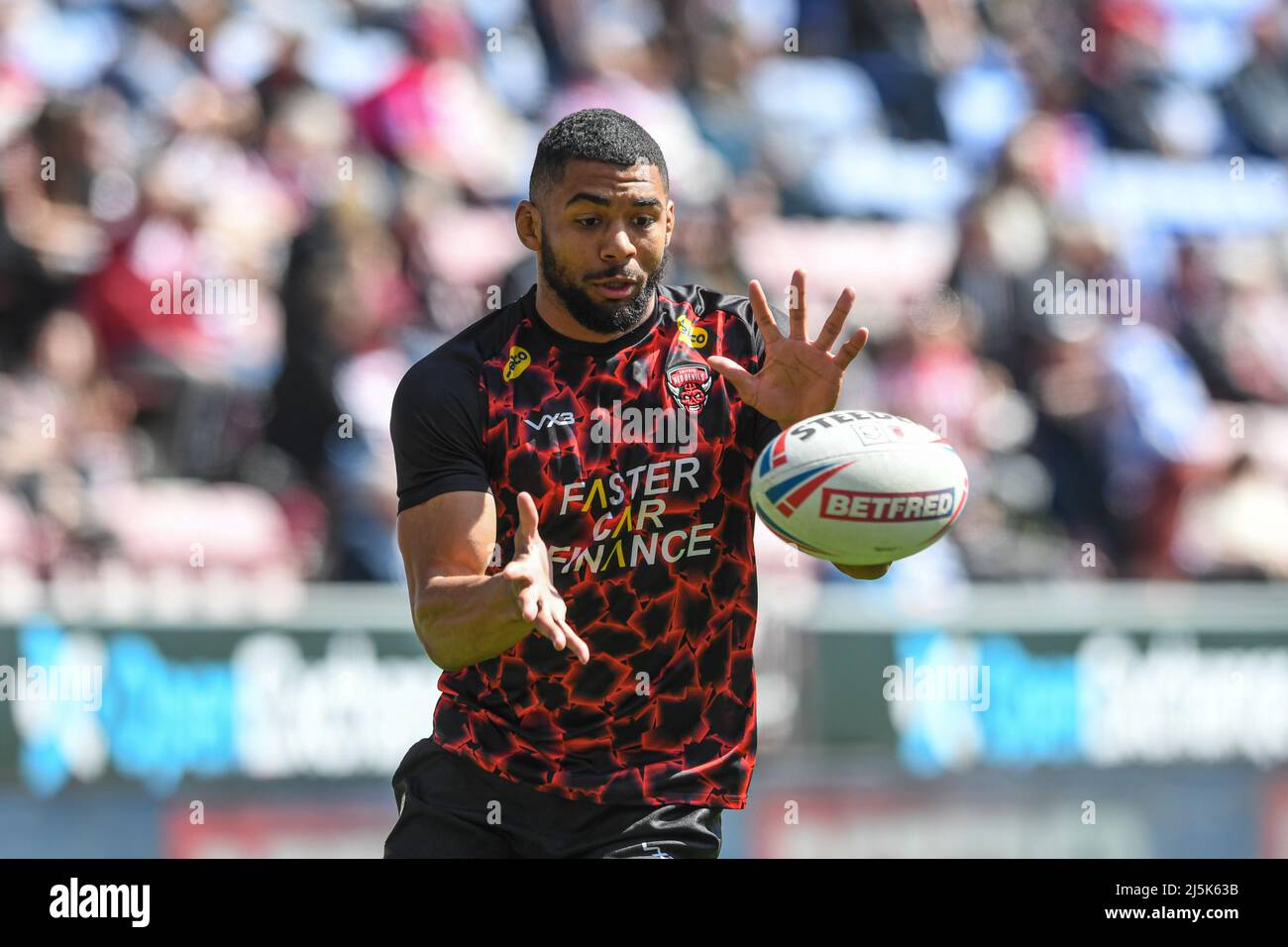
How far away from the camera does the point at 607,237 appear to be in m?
5.47

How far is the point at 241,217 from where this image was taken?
10.9 meters

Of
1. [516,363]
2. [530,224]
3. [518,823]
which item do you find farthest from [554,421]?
[518,823]

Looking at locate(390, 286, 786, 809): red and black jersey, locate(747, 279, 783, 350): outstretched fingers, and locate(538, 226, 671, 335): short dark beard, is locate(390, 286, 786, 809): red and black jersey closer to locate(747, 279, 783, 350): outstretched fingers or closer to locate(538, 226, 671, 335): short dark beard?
locate(538, 226, 671, 335): short dark beard

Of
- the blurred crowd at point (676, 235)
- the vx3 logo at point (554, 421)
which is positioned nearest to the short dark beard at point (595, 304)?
the vx3 logo at point (554, 421)

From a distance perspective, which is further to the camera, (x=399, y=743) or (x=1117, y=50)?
(x=1117, y=50)

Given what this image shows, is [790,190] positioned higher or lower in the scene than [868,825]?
higher

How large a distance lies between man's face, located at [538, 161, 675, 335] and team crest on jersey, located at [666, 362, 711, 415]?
0.19m

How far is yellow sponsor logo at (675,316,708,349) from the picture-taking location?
18.6 ft

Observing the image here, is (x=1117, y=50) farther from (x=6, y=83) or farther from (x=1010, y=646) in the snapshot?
(x=6, y=83)

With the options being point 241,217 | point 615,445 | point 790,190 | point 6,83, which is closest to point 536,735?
point 615,445

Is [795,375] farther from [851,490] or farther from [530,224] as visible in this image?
[530,224]

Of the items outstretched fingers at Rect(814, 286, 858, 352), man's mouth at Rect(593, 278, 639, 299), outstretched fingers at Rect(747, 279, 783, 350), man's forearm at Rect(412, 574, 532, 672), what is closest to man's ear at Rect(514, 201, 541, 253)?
man's mouth at Rect(593, 278, 639, 299)

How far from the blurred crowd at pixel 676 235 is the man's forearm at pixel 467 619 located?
4320 mm
